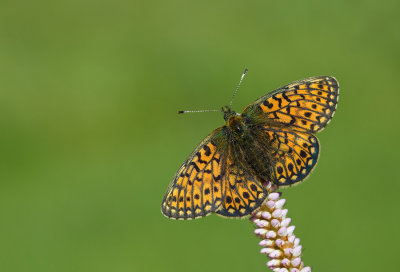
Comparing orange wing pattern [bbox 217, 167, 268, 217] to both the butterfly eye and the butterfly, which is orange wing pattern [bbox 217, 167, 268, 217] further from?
the butterfly eye

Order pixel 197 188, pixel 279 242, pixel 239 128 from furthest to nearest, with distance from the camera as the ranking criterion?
pixel 239 128 < pixel 197 188 < pixel 279 242

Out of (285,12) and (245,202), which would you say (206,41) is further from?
(245,202)

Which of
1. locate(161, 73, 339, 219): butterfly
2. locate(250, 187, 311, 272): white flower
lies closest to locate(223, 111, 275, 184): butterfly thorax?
locate(161, 73, 339, 219): butterfly

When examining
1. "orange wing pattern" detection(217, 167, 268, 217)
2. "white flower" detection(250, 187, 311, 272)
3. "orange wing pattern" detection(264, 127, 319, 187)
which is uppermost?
"orange wing pattern" detection(264, 127, 319, 187)

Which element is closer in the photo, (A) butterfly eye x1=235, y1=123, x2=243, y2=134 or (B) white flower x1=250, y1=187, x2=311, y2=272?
(B) white flower x1=250, y1=187, x2=311, y2=272

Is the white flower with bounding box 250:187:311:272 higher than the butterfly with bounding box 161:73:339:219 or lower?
lower

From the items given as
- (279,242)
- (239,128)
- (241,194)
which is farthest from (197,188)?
(279,242)

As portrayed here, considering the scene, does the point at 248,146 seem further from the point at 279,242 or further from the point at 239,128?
the point at 279,242

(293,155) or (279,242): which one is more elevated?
(293,155)
